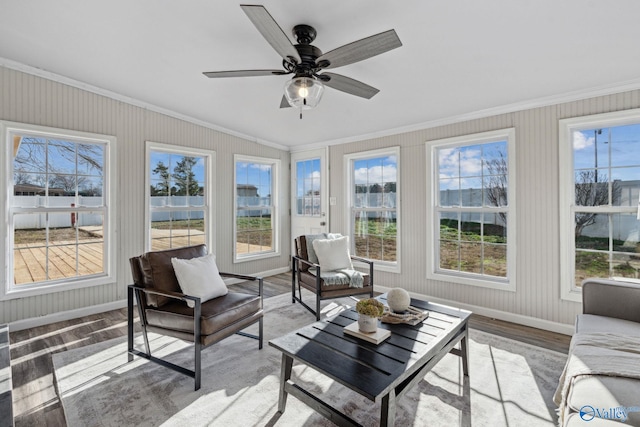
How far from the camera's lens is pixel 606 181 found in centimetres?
301

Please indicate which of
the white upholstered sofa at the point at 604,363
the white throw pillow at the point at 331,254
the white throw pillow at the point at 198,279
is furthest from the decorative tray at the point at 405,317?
the white throw pillow at the point at 331,254

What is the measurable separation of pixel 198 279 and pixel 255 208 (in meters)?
2.90

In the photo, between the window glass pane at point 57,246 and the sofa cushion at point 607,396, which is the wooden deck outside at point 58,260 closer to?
the window glass pane at point 57,246

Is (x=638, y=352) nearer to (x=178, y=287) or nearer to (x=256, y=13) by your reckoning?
(x=256, y=13)

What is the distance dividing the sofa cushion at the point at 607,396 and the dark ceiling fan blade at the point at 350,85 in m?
2.17

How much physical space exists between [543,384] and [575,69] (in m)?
2.53

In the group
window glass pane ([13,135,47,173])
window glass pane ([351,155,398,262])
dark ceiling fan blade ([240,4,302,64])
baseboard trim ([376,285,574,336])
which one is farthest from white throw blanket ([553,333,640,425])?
window glass pane ([13,135,47,173])

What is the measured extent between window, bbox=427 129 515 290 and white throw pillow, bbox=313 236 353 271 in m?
1.14

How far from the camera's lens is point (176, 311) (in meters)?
2.43

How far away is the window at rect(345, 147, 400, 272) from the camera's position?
454cm

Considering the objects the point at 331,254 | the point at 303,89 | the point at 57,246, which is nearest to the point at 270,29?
the point at 303,89

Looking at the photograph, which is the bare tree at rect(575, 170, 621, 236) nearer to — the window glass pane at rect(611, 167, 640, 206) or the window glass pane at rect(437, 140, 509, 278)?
the window glass pane at rect(611, 167, 640, 206)

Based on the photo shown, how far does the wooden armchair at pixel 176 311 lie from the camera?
7.47 ft

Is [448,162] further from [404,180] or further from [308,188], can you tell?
[308,188]
